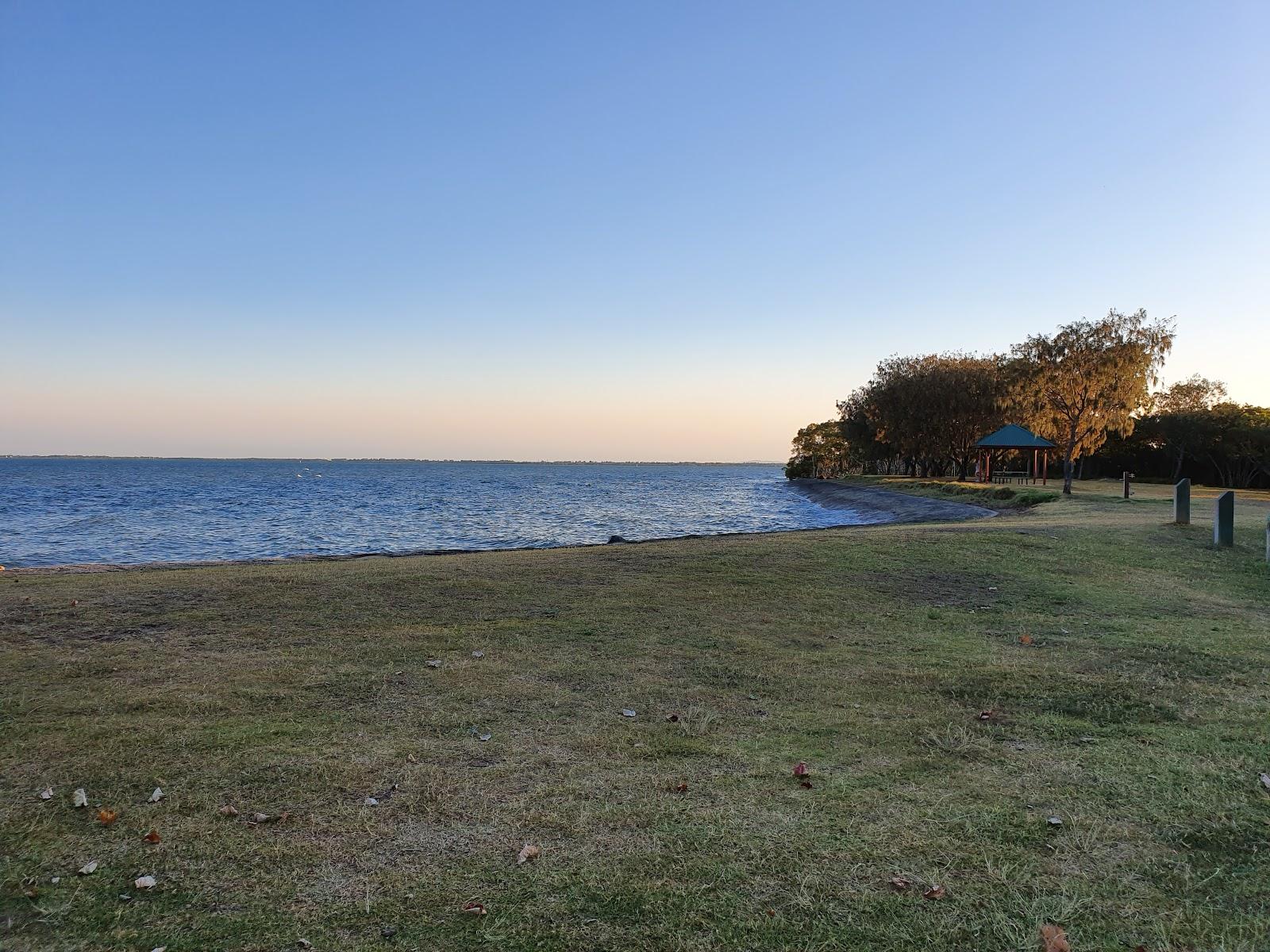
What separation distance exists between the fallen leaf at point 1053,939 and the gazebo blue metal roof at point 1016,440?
49828mm

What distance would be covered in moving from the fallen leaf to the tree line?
38.0 meters

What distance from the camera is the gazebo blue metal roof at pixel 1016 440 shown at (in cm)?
4791

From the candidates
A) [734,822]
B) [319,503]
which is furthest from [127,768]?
[319,503]

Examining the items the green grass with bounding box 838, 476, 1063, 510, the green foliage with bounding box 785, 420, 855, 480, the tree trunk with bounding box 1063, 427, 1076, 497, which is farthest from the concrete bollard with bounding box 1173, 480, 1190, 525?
the green foliage with bounding box 785, 420, 855, 480

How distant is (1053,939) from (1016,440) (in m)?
51.3

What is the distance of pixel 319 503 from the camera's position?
163 feet

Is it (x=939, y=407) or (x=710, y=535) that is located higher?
(x=939, y=407)

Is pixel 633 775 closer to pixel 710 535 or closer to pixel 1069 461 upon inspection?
pixel 710 535

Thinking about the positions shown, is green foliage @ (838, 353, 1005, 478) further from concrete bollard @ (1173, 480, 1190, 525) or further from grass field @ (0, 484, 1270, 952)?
grass field @ (0, 484, 1270, 952)

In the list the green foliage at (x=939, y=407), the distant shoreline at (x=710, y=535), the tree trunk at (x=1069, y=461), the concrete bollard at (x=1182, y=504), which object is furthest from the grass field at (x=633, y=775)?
the green foliage at (x=939, y=407)

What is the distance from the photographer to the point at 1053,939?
3002mm

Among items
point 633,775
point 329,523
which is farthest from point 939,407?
point 633,775

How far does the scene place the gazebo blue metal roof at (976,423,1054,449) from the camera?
47.9 m

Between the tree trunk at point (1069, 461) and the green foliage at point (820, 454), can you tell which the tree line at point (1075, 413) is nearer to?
the tree trunk at point (1069, 461)
